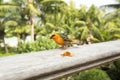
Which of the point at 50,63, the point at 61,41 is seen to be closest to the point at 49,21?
the point at 61,41

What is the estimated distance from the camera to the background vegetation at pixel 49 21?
14938mm

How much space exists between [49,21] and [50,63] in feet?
60.9

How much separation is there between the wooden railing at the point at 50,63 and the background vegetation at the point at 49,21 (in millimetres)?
11787

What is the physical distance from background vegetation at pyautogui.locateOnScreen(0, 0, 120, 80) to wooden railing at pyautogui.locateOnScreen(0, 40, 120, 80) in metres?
11.8

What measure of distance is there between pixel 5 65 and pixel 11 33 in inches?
824

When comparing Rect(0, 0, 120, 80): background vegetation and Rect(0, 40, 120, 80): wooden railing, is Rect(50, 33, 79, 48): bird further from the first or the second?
Rect(0, 0, 120, 80): background vegetation

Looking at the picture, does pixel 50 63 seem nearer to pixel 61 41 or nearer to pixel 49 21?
pixel 61 41

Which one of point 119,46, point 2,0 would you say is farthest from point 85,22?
point 119,46

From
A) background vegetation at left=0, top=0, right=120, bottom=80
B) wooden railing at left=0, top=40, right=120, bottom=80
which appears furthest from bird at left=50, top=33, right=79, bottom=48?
background vegetation at left=0, top=0, right=120, bottom=80

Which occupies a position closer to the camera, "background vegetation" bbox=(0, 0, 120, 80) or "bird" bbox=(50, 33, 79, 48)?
"bird" bbox=(50, 33, 79, 48)

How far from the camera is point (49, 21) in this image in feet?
63.7

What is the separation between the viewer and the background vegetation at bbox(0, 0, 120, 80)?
588 inches

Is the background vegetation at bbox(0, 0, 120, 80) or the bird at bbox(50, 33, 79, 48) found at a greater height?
the bird at bbox(50, 33, 79, 48)

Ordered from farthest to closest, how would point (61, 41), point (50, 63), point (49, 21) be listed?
point (49, 21), point (61, 41), point (50, 63)
